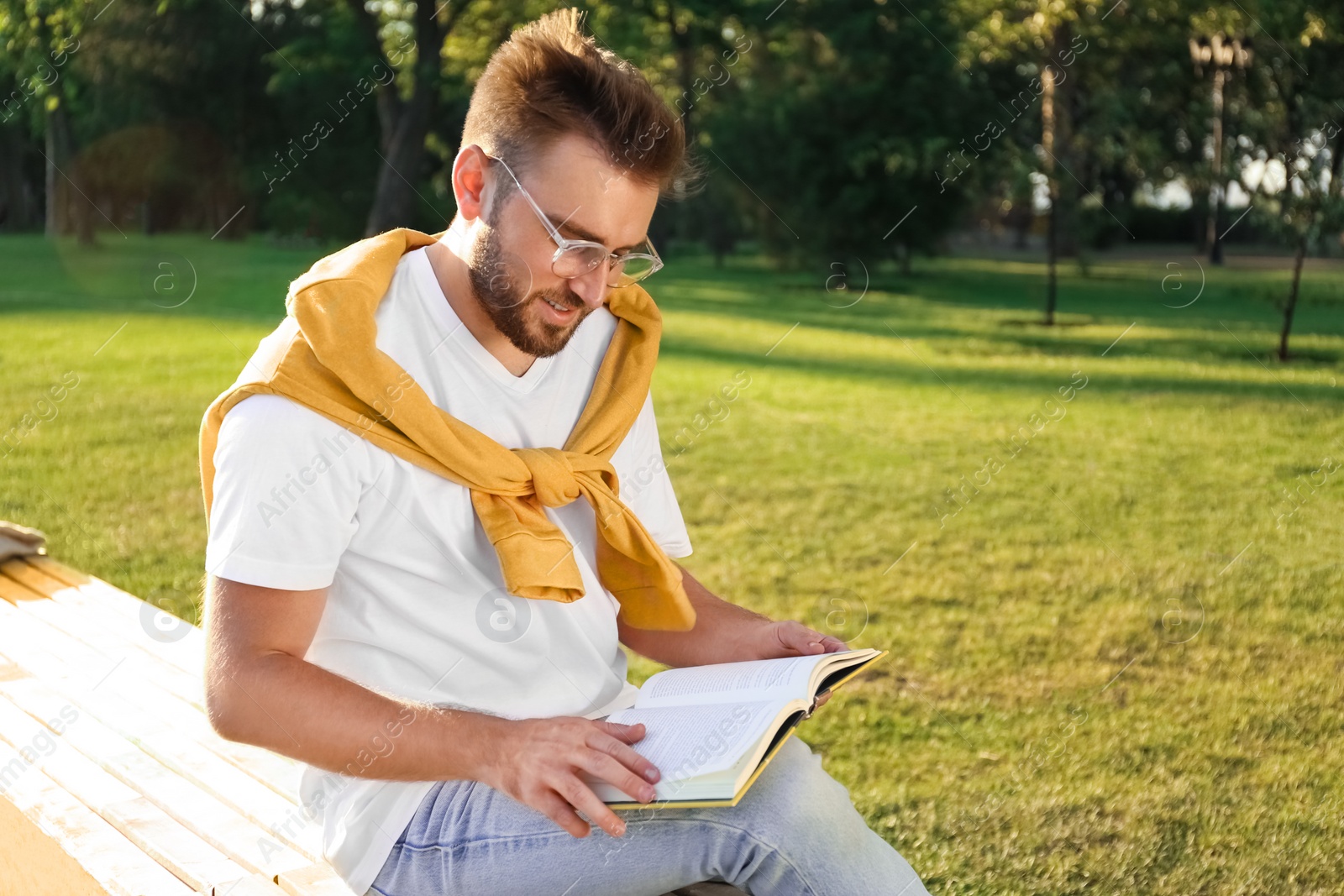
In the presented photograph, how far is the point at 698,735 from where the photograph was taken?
180 centimetres

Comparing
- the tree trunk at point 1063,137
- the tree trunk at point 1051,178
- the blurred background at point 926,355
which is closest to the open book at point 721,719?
the blurred background at point 926,355

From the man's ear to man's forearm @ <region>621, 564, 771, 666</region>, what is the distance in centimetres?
77

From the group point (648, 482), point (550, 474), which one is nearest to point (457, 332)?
point (550, 474)

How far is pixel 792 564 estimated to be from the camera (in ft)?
20.0

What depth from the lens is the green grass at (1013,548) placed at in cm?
375

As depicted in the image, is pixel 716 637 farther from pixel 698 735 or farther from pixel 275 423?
pixel 275 423

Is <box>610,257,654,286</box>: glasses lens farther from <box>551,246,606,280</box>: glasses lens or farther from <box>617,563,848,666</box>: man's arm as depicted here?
<box>617,563,848,666</box>: man's arm

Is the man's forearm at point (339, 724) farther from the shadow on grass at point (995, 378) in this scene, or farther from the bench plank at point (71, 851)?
the shadow on grass at point (995, 378)

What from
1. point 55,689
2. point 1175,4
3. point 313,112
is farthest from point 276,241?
point 55,689

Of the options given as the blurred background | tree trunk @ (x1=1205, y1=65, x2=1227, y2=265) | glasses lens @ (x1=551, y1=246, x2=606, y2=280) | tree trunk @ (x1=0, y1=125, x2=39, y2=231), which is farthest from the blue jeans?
tree trunk @ (x1=0, y1=125, x2=39, y2=231)

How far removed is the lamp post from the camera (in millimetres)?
14754

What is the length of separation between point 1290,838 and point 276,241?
31.3 metres

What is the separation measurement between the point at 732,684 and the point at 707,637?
1.31 ft

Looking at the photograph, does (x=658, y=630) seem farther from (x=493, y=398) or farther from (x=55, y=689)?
(x=55, y=689)
